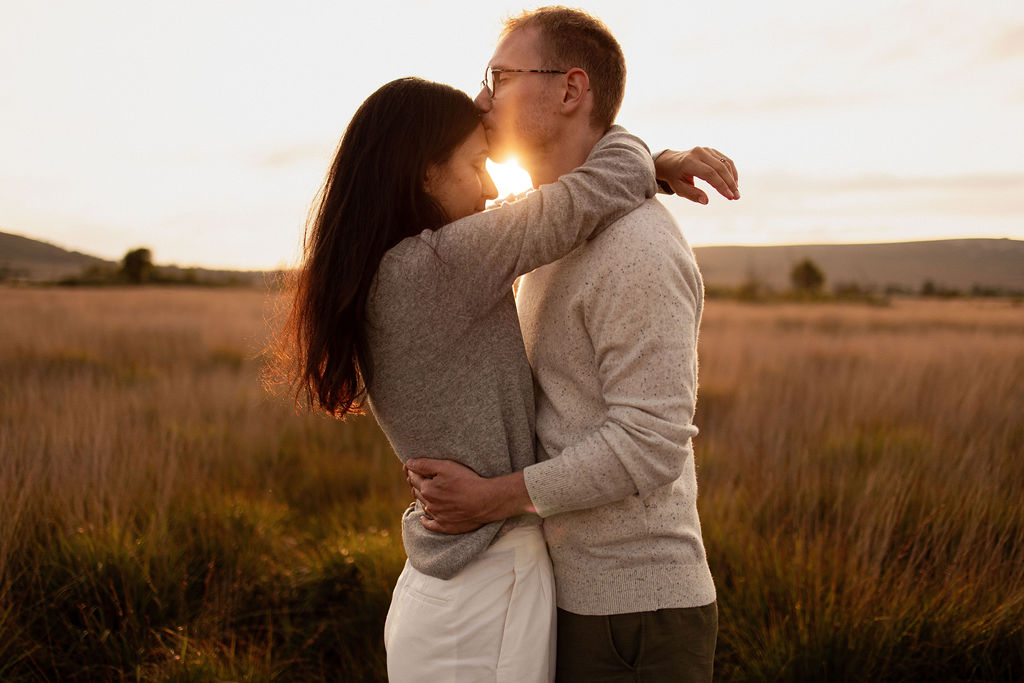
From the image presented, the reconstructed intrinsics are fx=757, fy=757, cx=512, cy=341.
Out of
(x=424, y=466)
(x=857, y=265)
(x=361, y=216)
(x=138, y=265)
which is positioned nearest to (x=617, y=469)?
(x=424, y=466)

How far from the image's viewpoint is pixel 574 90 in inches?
79.9

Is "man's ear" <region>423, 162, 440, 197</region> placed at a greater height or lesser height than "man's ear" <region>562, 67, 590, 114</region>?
lesser

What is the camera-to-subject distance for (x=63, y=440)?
430 centimetres

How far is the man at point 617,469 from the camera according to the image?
64.4 inches

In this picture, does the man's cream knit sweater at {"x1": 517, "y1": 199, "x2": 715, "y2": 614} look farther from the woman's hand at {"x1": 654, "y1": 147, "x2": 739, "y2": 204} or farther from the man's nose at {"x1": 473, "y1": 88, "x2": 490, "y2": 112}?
the man's nose at {"x1": 473, "y1": 88, "x2": 490, "y2": 112}

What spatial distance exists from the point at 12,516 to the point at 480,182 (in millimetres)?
2882

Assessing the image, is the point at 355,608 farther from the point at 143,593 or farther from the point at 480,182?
the point at 480,182

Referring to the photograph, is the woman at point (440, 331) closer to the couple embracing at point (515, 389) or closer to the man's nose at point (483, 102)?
the couple embracing at point (515, 389)

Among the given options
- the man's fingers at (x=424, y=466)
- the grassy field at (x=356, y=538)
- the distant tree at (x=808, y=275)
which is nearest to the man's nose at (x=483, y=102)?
the man's fingers at (x=424, y=466)

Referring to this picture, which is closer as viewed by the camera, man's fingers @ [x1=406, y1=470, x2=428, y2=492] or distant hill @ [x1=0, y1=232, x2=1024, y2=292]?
man's fingers @ [x1=406, y1=470, x2=428, y2=492]

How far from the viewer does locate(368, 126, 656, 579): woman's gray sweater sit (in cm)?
167

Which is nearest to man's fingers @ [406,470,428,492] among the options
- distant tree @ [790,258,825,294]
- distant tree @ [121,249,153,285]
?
distant tree @ [121,249,153,285]

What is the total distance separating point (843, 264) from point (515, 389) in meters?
77.2

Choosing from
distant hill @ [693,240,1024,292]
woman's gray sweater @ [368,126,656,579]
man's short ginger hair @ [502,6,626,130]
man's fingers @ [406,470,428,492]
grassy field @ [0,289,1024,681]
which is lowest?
grassy field @ [0,289,1024,681]
